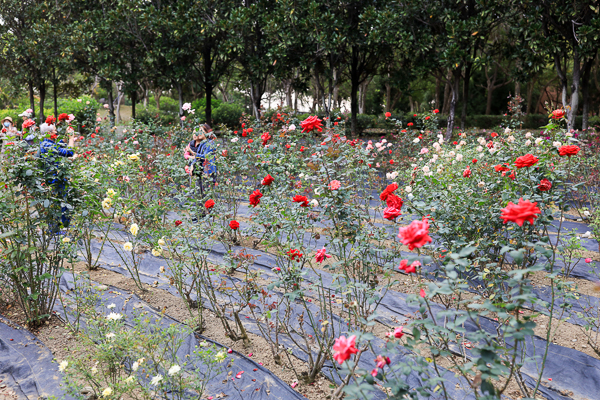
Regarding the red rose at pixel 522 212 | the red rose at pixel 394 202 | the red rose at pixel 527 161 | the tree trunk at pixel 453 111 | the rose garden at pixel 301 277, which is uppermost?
the tree trunk at pixel 453 111

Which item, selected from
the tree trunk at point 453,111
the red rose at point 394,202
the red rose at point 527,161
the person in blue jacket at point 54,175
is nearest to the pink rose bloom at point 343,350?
the red rose at point 394,202

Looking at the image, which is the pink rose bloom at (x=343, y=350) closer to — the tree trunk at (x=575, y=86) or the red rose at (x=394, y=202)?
the red rose at (x=394, y=202)

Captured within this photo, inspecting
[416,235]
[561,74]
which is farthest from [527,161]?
[561,74]

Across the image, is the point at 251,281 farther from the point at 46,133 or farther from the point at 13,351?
the point at 46,133

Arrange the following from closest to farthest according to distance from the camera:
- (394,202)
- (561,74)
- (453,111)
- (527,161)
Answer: (394,202), (527,161), (561,74), (453,111)

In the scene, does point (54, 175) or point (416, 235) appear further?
point (54, 175)

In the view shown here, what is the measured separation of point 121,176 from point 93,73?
41.0ft

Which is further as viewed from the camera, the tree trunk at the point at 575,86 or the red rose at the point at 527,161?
the tree trunk at the point at 575,86

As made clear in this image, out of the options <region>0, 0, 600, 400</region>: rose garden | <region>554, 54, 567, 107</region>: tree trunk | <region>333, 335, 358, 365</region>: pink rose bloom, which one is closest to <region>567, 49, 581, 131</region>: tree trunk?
<region>554, 54, 567, 107</region>: tree trunk

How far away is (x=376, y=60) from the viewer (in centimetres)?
1375

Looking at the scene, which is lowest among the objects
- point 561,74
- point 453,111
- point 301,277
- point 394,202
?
point 301,277

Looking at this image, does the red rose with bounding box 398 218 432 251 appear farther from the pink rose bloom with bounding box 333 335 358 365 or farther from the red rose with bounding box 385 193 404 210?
the red rose with bounding box 385 193 404 210

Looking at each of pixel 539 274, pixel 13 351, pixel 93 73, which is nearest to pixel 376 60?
pixel 93 73

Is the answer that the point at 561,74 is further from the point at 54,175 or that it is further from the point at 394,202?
the point at 54,175
